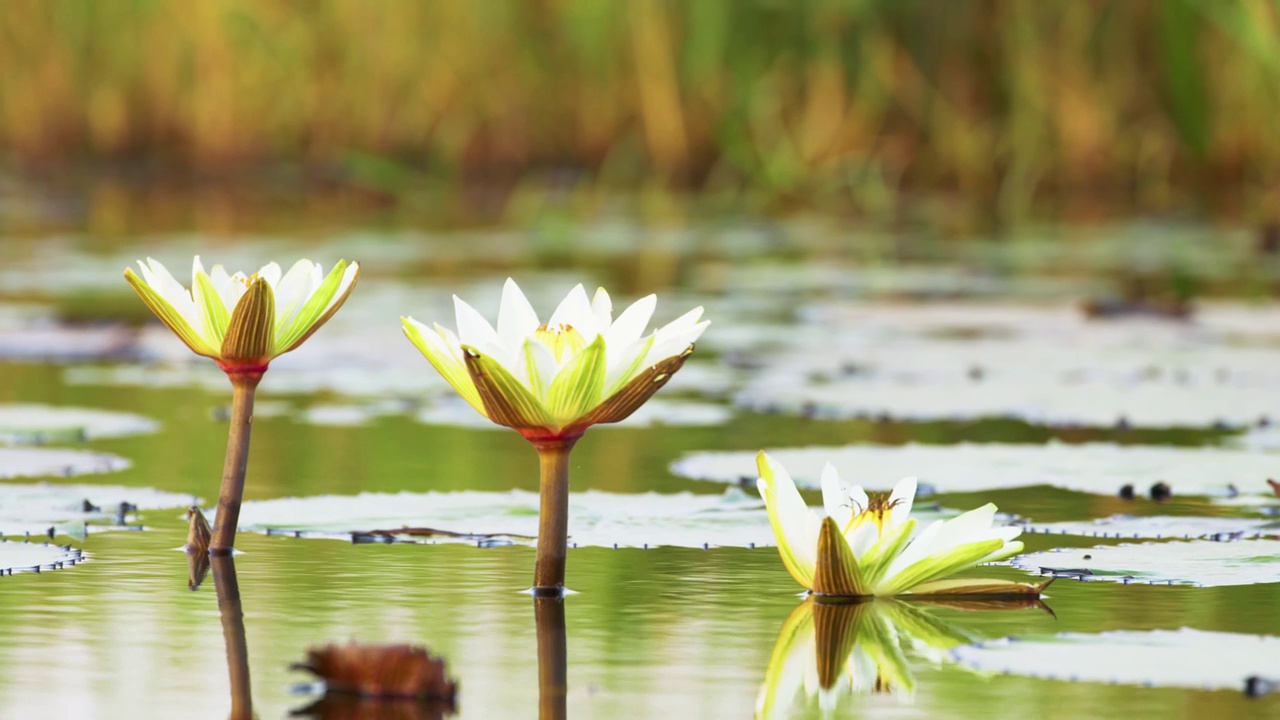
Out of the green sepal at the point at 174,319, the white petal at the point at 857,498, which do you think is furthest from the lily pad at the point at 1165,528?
the green sepal at the point at 174,319

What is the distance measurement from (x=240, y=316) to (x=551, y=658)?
1.95 feet

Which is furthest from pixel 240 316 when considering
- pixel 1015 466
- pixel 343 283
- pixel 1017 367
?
pixel 1017 367

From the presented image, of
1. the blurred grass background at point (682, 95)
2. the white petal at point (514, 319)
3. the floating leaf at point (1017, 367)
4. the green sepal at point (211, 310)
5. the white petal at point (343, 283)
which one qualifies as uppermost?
the blurred grass background at point (682, 95)

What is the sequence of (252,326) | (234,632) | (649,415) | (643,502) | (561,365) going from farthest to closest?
(649,415)
(643,502)
(252,326)
(561,365)
(234,632)

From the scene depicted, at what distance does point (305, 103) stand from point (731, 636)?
9240 mm

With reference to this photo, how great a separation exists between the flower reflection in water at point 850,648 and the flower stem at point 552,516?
237mm

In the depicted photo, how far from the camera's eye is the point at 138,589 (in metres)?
2.07

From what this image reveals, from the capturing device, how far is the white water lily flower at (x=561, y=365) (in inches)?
76.2

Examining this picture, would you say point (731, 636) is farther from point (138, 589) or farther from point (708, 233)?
point (708, 233)

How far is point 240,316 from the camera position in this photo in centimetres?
217

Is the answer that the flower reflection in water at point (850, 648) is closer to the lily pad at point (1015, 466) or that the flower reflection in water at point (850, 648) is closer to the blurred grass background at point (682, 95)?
the lily pad at point (1015, 466)

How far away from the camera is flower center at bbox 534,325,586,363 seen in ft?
6.51

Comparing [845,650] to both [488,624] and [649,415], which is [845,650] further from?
[649,415]

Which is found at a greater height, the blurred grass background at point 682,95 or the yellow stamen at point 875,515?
the blurred grass background at point 682,95
